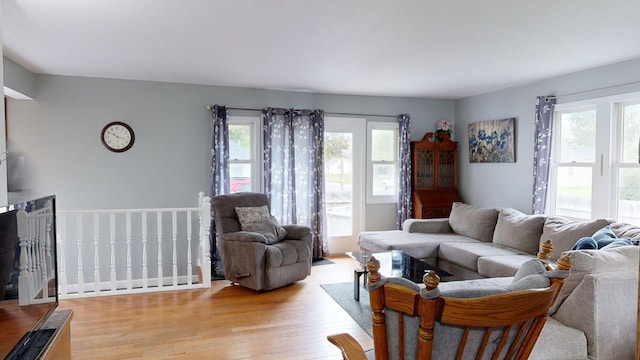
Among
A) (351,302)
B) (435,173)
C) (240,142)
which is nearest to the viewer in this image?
(351,302)

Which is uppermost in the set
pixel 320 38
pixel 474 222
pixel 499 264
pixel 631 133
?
pixel 320 38

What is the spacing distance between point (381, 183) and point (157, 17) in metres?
4.35

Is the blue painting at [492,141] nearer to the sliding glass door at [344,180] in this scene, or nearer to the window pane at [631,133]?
the window pane at [631,133]

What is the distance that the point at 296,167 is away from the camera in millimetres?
5891

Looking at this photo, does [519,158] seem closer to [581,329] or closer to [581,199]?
[581,199]

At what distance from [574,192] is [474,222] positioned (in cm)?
116

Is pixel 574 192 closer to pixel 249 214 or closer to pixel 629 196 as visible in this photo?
pixel 629 196

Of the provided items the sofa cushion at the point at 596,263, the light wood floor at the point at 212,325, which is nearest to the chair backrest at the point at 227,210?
the light wood floor at the point at 212,325

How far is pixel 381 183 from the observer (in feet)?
21.3

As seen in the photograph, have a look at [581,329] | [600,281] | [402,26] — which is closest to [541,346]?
[581,329]

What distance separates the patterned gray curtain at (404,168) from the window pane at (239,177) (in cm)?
237

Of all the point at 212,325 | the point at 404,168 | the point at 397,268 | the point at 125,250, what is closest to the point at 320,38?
the point at 397,268

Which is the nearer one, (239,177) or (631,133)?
(631,133)

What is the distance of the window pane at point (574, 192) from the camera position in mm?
4582
